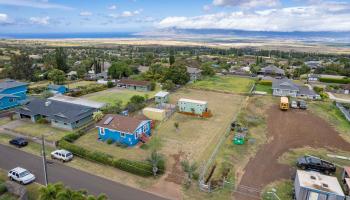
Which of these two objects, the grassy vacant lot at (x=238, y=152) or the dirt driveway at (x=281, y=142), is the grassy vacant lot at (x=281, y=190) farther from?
the grassy vacant lot at (x=238, y=152)

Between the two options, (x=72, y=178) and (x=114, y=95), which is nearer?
(x=72, y=178)

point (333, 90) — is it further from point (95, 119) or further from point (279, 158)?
point (95, 119)

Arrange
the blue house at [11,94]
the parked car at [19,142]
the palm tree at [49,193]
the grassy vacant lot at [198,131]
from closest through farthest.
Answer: the palm tree at [49,193] < the grassy vacant lot at [198,131] < the parked car at [19,142] < the blue house at [11,94]

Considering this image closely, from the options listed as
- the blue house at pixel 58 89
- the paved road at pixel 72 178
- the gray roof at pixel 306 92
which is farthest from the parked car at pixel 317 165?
the blue house at pixel 58 89

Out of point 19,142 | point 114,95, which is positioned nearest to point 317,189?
point 19,142

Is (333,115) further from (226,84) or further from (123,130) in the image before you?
(123,130)

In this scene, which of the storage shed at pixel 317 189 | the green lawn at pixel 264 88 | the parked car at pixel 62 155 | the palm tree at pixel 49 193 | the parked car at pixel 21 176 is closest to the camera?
the palm tree at pixel 49 193
